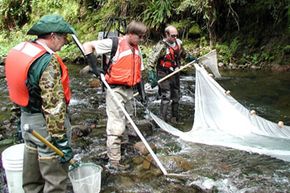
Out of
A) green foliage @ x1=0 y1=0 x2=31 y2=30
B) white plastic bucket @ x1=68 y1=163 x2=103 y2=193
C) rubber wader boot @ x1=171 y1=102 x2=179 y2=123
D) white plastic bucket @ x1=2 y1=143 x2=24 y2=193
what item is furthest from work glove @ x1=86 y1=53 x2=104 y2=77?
green foliage @ x1=0 y1=0 x2=31 y2=30

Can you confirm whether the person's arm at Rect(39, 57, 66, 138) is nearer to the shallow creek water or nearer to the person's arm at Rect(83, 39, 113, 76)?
the person's arm at Rect(83, 39, 113, 76)

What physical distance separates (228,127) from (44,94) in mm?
3932

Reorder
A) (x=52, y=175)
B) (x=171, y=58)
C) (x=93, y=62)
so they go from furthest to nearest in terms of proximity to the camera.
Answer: (x=171, y=58)
(x=93, y=62)
(x=52, y=175)

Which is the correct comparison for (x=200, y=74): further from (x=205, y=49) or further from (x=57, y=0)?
(x=57, y=0)

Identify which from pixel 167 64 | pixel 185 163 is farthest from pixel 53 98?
pixel 167 64

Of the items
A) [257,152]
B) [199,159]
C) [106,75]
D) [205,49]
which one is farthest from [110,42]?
[205,49]

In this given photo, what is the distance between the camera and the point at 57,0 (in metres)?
20.2

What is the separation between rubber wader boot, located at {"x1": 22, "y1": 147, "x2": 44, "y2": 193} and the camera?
3277 millimetres

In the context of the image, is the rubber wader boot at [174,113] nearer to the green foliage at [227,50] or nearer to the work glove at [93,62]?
the work glove at [93,62]

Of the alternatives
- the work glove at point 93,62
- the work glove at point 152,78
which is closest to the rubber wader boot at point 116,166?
the work glove at point 93,62

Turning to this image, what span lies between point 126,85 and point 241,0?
31.0ft

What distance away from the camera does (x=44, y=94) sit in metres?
2.96

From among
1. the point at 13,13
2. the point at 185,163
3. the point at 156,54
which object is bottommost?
the point at 185,163

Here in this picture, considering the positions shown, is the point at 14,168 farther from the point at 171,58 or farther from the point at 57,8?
the point at 57,8
